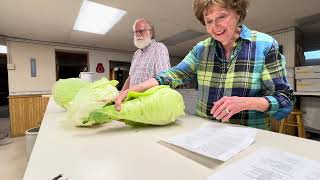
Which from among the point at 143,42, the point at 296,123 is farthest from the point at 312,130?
the point at 143,42

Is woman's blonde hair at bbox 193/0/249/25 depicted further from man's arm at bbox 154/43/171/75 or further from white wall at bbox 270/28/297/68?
white wall at bbox 270/28/297/68

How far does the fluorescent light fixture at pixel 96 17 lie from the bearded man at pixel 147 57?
1.49 meters

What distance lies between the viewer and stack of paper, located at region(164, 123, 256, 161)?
0.52 meters

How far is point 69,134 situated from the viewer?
74cm

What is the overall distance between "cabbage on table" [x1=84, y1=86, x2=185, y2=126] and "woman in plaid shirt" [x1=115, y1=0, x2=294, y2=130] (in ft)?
0.15

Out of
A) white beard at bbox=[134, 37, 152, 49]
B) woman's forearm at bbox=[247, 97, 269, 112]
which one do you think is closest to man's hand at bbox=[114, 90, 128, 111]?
woman's forearm at bbox=[247, 97, 269, 112]

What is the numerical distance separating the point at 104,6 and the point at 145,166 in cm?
312

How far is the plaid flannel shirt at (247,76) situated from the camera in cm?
86

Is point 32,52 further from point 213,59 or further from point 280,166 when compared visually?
point 280,166

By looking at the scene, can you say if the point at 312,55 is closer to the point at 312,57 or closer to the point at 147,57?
the point at 312,57

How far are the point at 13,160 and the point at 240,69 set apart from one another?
3.59 metres

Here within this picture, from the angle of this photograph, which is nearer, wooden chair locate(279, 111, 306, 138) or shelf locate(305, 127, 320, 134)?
wooden chair locate(279, 111, 306, 138)

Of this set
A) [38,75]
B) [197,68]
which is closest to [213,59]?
[197,68]

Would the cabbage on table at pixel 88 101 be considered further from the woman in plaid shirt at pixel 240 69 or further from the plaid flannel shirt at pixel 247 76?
the plaid flannel shirt at pixel 247 76
